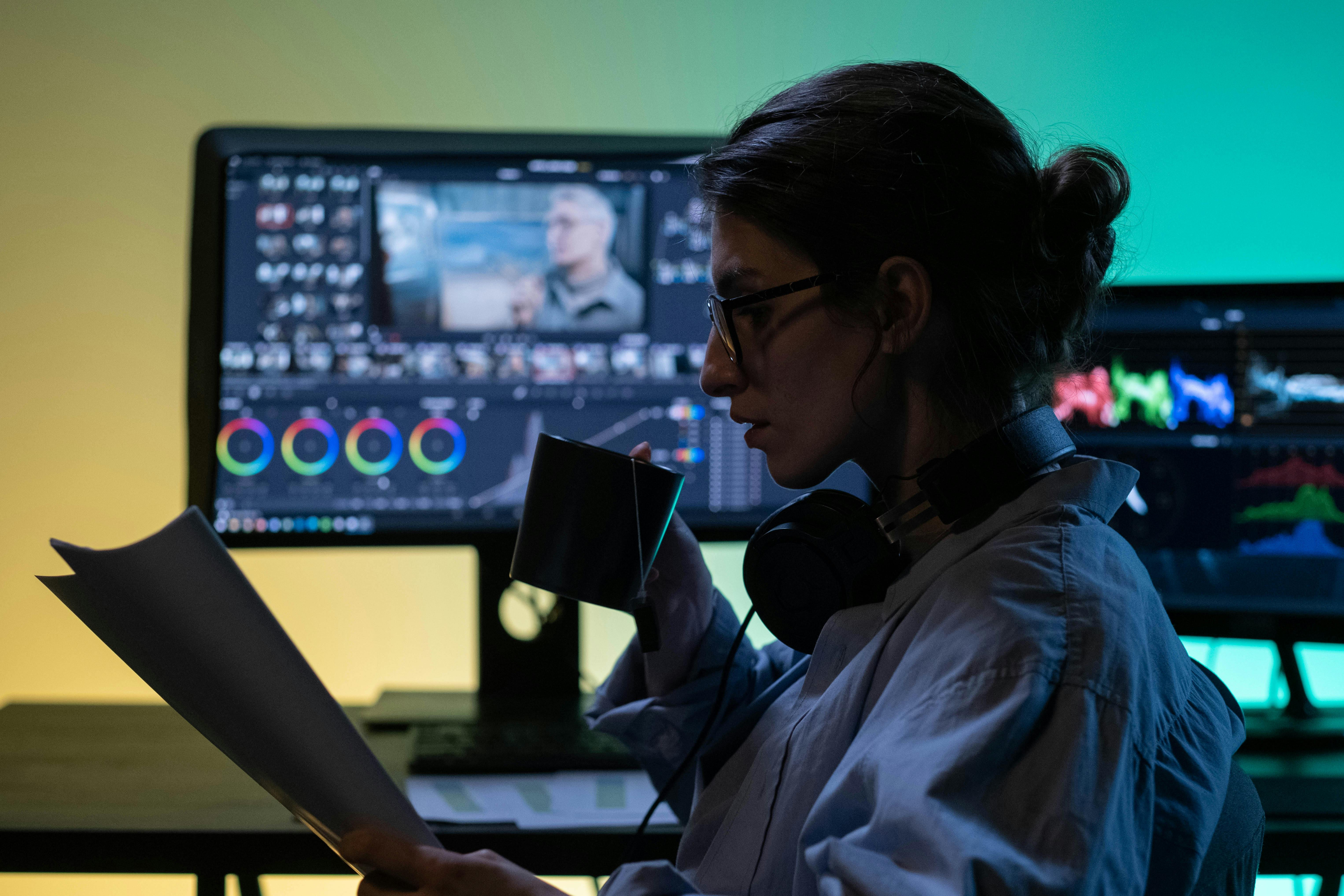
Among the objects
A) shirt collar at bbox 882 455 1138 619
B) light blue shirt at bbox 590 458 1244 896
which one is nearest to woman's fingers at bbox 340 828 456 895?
light blue shirt at bbox 590 458 1244 896

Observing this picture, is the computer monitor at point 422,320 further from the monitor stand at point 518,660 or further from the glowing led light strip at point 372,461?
the monitor stand at point 518,660

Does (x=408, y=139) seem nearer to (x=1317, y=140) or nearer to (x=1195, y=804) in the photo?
(x=1195, y=804)

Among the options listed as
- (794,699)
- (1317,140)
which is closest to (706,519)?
(794,699)

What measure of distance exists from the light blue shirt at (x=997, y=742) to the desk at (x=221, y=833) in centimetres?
19

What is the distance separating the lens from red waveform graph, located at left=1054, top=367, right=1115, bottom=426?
1364mm

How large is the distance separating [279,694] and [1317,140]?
1.84 metres

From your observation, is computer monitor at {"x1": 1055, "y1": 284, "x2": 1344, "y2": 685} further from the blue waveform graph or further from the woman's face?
the woman's face

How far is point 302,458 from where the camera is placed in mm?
A: 1312

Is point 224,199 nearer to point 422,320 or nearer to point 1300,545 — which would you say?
point 422,320

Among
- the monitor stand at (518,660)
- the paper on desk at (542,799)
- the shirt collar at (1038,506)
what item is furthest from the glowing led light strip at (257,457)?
the shirt collar at (1038,506)

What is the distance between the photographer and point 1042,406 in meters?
0.77

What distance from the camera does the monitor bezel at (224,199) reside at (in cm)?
129

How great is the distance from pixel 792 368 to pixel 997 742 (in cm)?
32

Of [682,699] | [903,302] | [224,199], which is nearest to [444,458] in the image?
[224,199]
